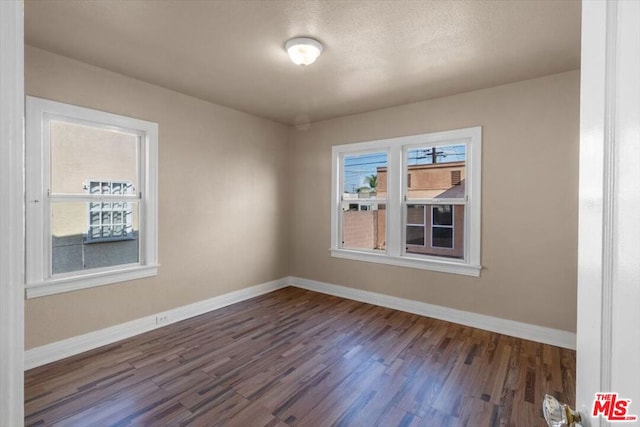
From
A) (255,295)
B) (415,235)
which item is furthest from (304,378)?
(415,235)

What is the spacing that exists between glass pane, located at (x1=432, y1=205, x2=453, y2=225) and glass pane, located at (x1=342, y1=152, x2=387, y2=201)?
726mm

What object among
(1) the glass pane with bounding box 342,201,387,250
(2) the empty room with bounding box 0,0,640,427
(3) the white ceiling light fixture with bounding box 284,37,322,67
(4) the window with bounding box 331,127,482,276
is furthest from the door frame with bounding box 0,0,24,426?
(1) the glass pane with bounding box 342,201,387,250

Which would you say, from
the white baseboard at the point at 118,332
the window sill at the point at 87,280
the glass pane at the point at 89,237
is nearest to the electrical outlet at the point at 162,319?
the white baseboard at the point at 118,332

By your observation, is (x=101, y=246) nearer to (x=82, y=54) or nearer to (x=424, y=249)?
(x=82, y=54)

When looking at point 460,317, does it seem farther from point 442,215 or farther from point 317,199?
point 317,199

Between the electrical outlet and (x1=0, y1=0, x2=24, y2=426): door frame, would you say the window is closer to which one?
the electrical outlet

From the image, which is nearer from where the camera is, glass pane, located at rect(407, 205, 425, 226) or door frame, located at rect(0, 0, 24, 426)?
door frame, located at rect(0, 0, 24, 426)

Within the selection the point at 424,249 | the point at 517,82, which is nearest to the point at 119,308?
the point at 424,249

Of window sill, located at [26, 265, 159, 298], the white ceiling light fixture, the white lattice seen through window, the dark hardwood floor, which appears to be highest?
the white ceiling light fixture

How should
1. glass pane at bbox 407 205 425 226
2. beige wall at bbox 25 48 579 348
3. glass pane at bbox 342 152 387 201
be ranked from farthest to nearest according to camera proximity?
glass pane at bbox 342 152 387 201
glass pane at bbox 407 205 425 226
beige wall at bbox 25 48 579 348

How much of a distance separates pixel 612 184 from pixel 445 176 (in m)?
3.48

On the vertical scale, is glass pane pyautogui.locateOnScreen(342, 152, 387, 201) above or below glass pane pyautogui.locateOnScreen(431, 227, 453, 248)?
above

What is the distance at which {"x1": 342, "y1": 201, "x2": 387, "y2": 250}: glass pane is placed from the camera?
14.3 feet

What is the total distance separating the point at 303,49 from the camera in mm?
2453
